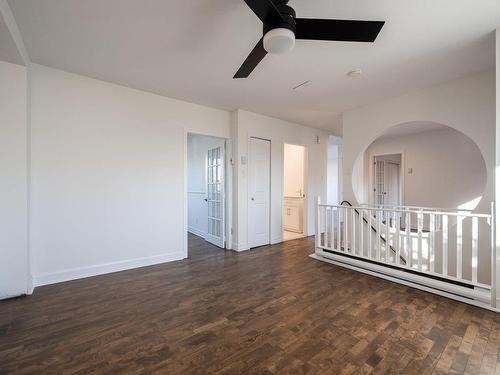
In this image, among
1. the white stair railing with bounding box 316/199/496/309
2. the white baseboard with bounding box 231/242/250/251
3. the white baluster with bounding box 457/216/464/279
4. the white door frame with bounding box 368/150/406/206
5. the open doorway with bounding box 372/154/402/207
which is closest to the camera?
the white stair railing with bounding box 316/199/496/309

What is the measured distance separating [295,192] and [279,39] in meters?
4.59

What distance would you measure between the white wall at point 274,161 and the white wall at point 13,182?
2.75 metres

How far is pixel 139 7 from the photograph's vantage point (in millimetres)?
1823

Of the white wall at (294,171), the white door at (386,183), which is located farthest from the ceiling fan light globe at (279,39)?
the white door at (386,183)

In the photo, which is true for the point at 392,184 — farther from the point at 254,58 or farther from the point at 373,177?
the point at 254,58

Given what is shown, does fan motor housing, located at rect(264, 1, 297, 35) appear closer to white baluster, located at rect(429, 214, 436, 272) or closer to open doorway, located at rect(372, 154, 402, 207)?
white baluster, located at rect(429, 214, 436, 272)

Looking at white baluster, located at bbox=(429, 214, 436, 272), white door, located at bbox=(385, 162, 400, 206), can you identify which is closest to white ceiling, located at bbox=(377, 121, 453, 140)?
white door, located at bbox=(385, 162, 400, 206)

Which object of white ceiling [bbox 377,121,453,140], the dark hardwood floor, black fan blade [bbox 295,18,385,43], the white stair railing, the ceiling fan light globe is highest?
white ceiling [bbox 377,121,453,140]

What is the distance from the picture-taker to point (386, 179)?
6.63 meters

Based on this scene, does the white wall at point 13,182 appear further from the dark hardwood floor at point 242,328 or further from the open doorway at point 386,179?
the open doorway at point 386,179

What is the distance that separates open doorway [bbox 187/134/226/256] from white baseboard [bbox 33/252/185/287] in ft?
1.81

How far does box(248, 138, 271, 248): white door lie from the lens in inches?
172

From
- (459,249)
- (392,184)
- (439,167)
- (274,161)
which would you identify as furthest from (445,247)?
(392,184)

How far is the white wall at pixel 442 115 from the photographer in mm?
2666
